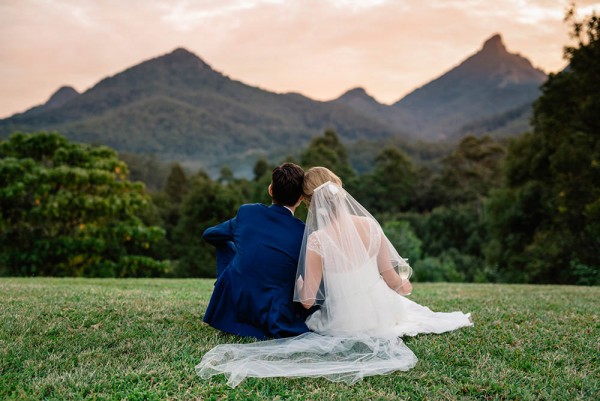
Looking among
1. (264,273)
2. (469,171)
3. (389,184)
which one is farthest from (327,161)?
(264,273)

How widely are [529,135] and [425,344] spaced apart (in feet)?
87.0

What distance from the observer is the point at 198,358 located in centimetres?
490

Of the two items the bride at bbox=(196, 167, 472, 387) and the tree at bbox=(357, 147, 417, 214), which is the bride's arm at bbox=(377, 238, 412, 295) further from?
the tree at bbox=(357, 147, 417, 214)

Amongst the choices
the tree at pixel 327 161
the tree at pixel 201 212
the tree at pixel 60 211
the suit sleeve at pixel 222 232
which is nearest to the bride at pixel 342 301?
the suit sleeve at pixel 222 232

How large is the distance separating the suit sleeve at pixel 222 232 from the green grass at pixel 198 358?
116 cm

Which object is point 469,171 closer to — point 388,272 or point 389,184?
point 389,184

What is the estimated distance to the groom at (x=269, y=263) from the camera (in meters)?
5.63

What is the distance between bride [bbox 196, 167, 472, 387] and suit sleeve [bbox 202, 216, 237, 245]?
3.12ft

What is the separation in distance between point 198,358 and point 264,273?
125 cm

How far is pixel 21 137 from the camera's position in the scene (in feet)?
76.1

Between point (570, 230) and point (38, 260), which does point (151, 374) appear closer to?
point (38, 260)

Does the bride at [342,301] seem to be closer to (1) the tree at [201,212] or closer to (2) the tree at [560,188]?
(2) the tree at [560,188]

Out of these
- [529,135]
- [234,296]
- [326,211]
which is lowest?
[234,296]

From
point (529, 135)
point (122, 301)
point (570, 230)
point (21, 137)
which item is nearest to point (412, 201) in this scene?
point (529, 135)
